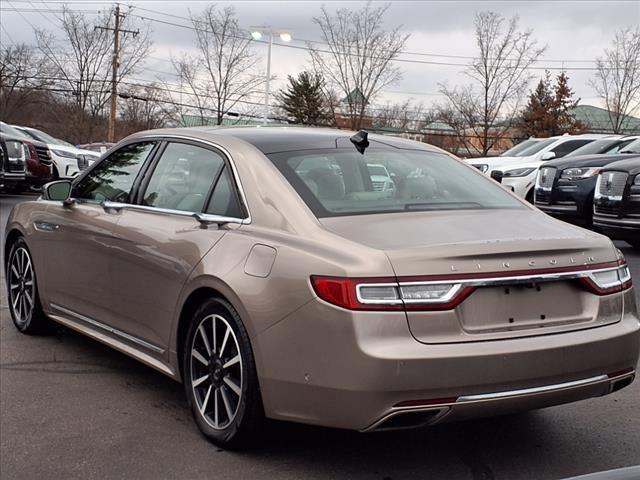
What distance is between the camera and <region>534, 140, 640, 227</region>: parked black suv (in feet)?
36.1

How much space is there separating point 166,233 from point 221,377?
883 mm

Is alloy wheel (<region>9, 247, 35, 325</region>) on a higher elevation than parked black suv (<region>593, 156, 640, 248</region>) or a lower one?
lower

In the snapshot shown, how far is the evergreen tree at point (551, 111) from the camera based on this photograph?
50.1 metres

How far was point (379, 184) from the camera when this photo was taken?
3904mm

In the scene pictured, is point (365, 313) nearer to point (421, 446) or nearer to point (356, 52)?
point (421, 446)

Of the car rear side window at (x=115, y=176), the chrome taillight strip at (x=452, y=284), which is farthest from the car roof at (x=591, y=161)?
the chrome taillight strip at (x=452, y=284)

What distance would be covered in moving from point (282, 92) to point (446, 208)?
47.7m

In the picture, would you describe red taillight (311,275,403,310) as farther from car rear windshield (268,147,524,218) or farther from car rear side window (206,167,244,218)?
car rear side window (206,167,244,218)

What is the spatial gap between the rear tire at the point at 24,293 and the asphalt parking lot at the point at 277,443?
1.07 m

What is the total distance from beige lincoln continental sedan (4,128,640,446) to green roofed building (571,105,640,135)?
37.5 metres

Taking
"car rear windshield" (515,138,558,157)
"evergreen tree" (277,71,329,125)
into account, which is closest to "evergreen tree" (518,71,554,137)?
"evergreen tree" (277,71,329,125)

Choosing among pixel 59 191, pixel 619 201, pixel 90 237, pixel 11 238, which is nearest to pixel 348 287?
pixel 90 237

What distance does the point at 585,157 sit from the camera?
38.0 ft

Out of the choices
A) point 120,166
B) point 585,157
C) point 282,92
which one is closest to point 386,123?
point 282,92
